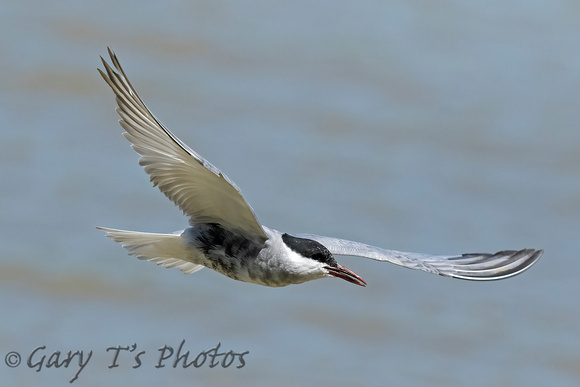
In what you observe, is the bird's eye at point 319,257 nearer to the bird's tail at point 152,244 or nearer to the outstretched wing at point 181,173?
the outstretched wing at point 181,173

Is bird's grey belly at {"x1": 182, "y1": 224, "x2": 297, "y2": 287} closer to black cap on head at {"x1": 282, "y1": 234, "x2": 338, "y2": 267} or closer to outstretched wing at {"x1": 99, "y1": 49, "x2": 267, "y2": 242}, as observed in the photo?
outstretched wing at {"x1": 99, "y1": 49, "x2": 267, "y2": 242}

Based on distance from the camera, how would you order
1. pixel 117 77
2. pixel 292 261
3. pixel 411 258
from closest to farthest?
pixel 117 77 < pixel 292 261 < pixel 411 258

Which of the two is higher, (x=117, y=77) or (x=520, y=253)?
(x=520, y=253)

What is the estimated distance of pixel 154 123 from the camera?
22.1 feet

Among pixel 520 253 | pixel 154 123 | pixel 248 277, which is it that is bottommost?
pixel 248 277

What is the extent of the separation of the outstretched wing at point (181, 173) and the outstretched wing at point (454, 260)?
26.3 inches

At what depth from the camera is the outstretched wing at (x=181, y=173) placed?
6668mm

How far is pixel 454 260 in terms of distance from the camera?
850cm

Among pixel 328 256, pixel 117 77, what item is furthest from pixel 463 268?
pixel 117 77

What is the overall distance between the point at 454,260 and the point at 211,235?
208cm

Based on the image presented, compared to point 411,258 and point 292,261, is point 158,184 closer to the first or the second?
point 292,261

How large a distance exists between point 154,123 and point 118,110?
11.8 inches

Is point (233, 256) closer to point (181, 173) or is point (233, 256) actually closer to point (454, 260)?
point (181, 173)

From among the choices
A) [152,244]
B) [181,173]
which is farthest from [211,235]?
[181,173]
